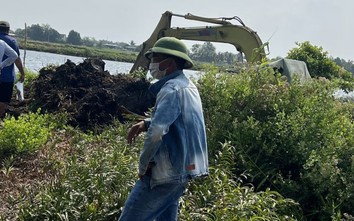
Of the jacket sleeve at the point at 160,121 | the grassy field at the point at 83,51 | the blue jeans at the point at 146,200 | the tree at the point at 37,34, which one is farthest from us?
the tree at the point at 37,34

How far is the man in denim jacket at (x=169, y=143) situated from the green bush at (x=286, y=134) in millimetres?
2670

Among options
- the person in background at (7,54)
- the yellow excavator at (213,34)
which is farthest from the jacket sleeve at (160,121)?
the yellow excavator at (213,34)

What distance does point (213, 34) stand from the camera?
1471 centimetres

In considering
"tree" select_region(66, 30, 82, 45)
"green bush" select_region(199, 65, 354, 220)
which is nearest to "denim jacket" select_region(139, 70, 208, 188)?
"green bush" select_region(199, 65, 354, 220)

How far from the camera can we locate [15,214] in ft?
18.6

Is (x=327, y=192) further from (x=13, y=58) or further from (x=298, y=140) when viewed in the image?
(x=13, y=58)

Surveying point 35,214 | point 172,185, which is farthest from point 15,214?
point 172,185

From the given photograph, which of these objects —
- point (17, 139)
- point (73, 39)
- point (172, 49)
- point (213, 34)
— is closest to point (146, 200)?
point (172, 49)

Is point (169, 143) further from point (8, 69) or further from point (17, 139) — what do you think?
point (8, 69)

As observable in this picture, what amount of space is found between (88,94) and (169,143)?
6784 mm

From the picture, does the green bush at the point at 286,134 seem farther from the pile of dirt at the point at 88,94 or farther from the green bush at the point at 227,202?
the pile of dirt at the point at 88,94

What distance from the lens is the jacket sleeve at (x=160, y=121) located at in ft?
14.1

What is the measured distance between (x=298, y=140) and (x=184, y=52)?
10.5 feet

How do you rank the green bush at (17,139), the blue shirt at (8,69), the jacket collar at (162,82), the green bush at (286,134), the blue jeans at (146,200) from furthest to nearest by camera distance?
the blue shirt at (8,69) < the green bush at (17,139) < the green bush at (286,134) < the jacket collar at (162,82) < the blue jeans at (146,200)
